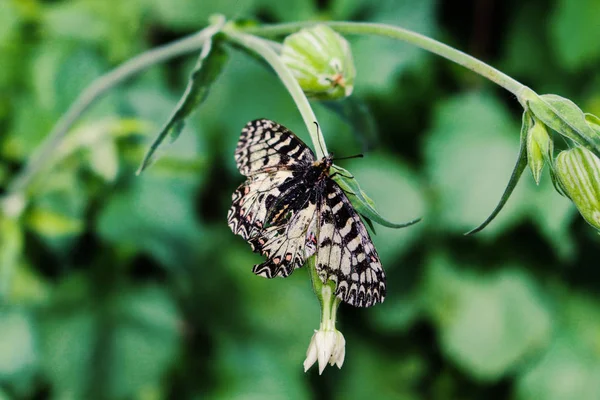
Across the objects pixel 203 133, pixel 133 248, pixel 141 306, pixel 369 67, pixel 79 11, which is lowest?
Result: pixel 141 306

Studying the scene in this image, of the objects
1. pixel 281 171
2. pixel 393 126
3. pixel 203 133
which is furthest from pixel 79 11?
pixel 281 171

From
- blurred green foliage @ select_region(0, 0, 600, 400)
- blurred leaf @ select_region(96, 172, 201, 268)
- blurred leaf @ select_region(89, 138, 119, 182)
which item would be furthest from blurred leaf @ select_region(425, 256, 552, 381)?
blurred leaf @ select_region(89, 138, 119, 182)

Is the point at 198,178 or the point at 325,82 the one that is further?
the point at 198,178

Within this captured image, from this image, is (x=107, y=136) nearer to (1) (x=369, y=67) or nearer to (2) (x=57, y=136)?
(2) (x=57, y=136)

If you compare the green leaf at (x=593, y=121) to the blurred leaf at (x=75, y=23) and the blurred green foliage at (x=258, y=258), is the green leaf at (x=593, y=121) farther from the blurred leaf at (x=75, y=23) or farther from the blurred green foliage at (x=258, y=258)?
the blurred leaf at (x=75, y=23)

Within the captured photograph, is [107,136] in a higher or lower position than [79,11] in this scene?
lower

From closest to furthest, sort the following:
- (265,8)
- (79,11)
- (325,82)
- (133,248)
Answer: (325,82), (133,248), (79,11), (265,8)

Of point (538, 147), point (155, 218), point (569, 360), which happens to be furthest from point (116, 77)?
point (569, 360)
